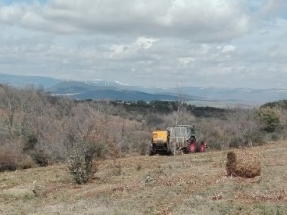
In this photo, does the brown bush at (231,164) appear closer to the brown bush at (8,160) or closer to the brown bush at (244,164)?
the brown bush at (244,164)

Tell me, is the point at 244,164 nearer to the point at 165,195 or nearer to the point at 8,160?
the point at 165,195

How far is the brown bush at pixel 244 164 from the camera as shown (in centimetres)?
2017

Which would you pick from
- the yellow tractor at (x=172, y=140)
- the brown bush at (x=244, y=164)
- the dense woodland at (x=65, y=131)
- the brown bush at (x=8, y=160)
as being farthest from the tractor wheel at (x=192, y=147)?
the brown bush at (x=244, y=164)

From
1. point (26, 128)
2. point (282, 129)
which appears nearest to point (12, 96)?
point (26, 128)

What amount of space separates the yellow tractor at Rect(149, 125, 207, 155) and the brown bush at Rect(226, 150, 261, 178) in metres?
19.0

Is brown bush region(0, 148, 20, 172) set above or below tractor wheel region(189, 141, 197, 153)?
below

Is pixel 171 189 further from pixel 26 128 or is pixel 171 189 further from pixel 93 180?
pixel 26 128

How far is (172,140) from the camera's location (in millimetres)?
39969

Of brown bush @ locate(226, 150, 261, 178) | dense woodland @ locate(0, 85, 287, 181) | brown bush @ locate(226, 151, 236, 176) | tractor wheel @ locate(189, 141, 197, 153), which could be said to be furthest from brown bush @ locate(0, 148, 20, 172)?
brown bush @ locate(226, 150, 261, 178)

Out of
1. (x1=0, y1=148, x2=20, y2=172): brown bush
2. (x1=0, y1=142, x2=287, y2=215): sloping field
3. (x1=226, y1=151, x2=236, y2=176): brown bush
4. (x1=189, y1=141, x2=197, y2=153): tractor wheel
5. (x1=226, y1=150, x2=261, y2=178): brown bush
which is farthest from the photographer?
(x1=0, y1=148, x2=20, y2=172): brown bush

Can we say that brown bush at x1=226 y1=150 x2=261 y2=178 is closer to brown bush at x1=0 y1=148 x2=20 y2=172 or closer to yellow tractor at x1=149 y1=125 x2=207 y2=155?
yellow tractor at x1=149 y1=125 x2=207 y2=155

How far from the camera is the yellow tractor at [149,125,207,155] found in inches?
1569

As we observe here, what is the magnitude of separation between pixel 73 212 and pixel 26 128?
4881cm

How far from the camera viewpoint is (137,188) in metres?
20.1
